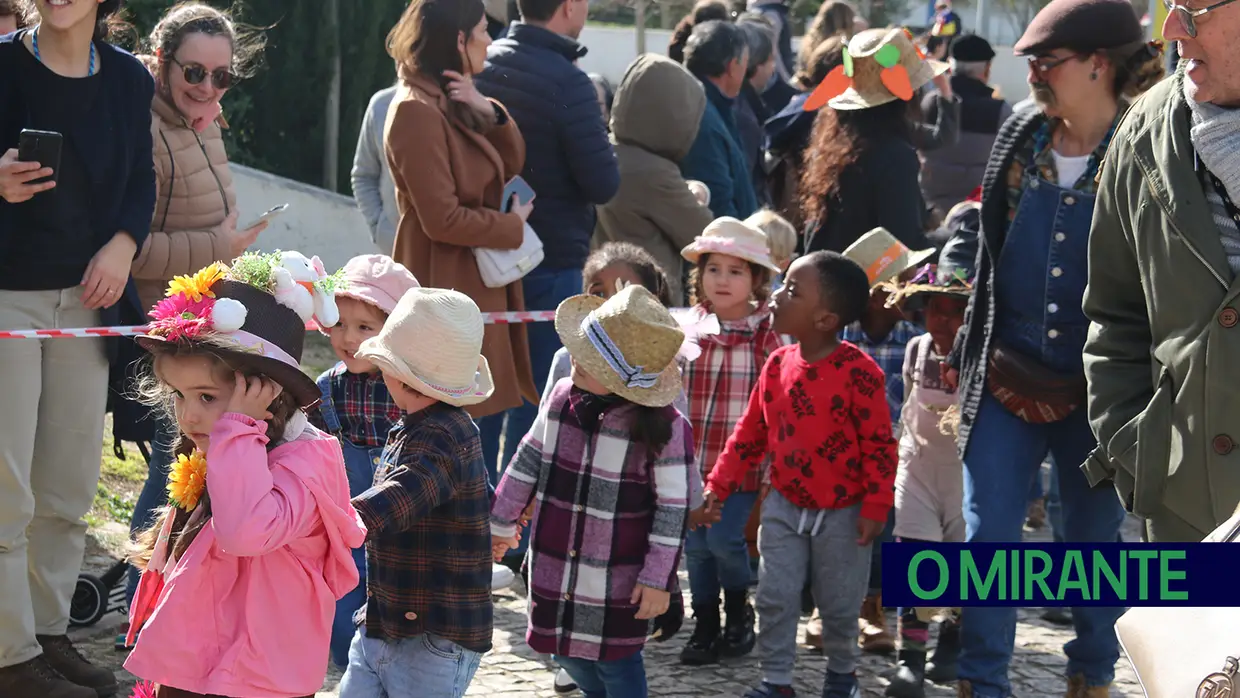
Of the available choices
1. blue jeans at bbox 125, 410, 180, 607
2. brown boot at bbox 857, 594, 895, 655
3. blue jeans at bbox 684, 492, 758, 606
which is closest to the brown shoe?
blue jeans at bbox 125, 410, 180, 607

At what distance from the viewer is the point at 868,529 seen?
16.7ft

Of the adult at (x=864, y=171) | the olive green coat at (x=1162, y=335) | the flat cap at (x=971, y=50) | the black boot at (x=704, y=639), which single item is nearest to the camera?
the olive green coat at (x=1162, y=335)

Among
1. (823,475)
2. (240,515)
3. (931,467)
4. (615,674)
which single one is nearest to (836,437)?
(823,475)

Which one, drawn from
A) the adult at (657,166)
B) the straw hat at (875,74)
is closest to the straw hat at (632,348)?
the straw hat at (875,74)

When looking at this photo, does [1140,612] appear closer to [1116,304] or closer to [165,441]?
[1116,304]

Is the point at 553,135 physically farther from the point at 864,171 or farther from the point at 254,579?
the point at 254,579

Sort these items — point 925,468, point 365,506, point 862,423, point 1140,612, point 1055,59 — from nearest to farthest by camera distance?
1. point 1140,612
2. point 365,506
3. point 1055,59
4. point 862,423
5. point 925,468

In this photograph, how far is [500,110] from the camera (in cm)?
596

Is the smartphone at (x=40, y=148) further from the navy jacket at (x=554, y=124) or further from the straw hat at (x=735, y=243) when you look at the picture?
the straw hat at (x=735, y=243)

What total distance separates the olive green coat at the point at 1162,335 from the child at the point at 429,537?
1566 millimetres

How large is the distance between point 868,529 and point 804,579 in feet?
1.00

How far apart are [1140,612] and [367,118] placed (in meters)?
4.80

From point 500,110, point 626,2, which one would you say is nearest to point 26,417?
point 500,110

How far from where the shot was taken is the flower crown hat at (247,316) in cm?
335
